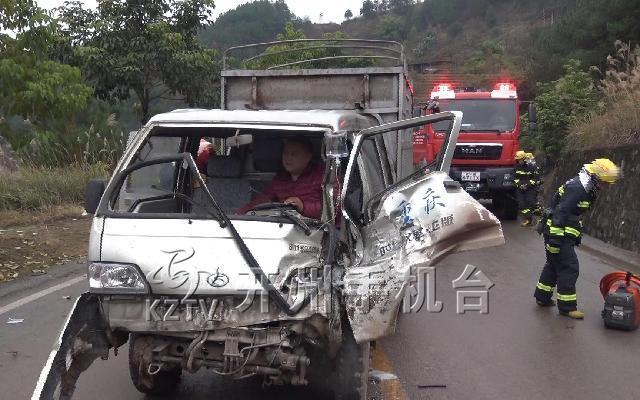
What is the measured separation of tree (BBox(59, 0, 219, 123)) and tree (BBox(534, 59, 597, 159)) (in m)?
9.42

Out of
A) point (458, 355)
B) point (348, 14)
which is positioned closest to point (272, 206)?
point (458, 355)

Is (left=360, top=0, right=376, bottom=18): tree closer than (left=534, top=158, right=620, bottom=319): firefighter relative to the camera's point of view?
No

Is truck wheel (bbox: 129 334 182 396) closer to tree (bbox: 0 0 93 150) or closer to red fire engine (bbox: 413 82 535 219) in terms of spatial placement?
tree (bbox: 0 0 93 150)

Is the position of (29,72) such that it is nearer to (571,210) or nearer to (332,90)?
(332,90)

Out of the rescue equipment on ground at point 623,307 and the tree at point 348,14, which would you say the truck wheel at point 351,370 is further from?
the tree at point 348,14

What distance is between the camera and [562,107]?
62.1ft

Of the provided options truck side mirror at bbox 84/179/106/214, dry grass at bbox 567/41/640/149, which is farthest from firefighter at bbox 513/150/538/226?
truck side mirror at bbox 84/179/106/214

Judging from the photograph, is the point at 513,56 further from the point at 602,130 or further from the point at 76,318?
the point at 76,318

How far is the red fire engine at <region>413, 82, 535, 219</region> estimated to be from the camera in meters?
14.7

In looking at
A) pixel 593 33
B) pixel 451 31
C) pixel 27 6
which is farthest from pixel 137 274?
pixel 451 31

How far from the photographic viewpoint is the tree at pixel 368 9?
342 feet

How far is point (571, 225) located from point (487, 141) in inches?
320

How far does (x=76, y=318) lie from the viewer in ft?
12.4

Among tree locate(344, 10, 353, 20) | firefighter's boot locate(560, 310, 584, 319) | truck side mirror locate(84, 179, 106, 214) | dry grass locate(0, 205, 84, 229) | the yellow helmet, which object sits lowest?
dry grass locate(0, 205, 84, 229)
